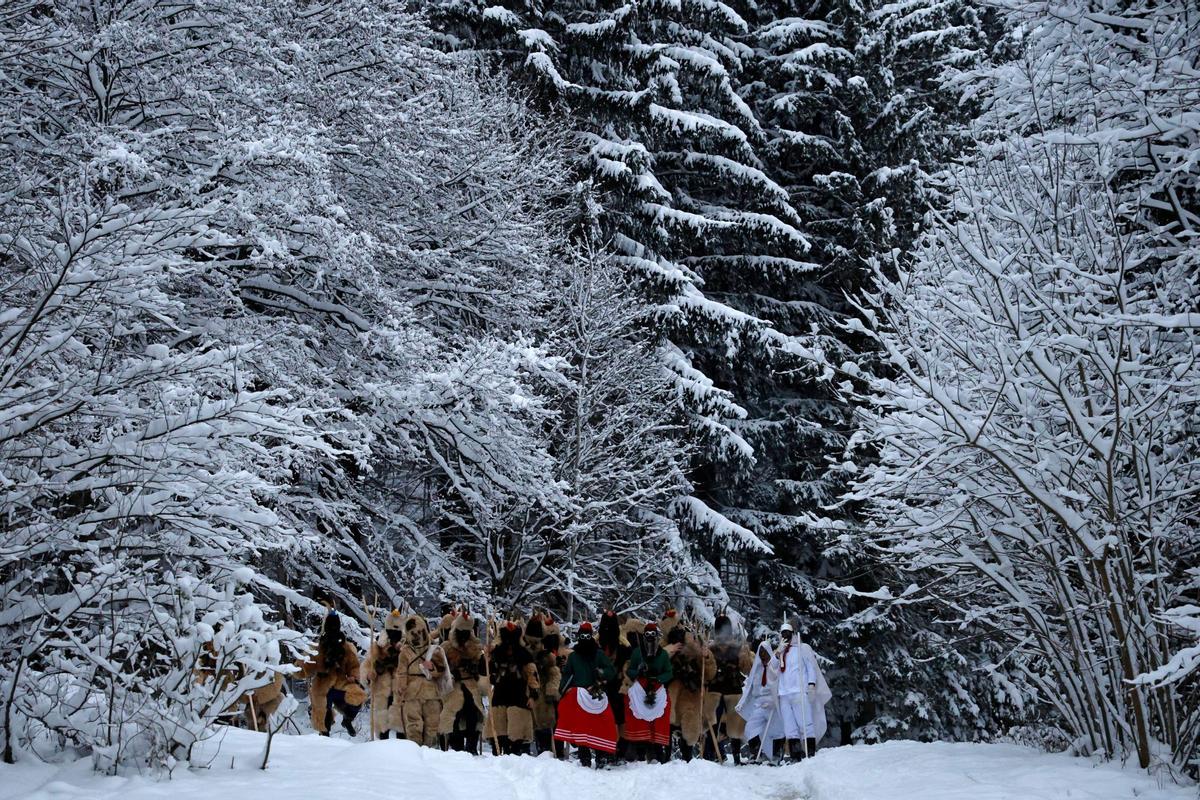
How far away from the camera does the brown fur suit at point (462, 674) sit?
14.6m

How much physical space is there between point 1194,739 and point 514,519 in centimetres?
1400

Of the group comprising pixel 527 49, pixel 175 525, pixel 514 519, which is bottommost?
pixel 175 525

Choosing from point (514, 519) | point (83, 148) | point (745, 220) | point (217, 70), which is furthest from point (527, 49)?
point (83, 148)

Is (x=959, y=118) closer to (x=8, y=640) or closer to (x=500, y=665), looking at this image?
(x=500, y=665)

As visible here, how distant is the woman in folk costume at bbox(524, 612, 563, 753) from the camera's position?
50.5ft

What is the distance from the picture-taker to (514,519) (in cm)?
2100

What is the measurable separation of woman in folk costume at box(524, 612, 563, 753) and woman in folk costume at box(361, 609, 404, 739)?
171 centimetres

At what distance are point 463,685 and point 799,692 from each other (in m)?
4.54

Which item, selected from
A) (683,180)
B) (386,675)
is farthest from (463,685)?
(683,180)

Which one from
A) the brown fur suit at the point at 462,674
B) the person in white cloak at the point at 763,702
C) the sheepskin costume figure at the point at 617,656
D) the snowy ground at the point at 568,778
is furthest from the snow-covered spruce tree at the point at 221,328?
the person in white cloak at the point at 763,702

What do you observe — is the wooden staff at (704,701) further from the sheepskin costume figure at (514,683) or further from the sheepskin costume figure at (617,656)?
the sheepskin costume figure at (514,683)

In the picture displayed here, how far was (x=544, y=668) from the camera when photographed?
1554 cm

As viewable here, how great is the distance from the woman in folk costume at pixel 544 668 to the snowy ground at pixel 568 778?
5.66 feet

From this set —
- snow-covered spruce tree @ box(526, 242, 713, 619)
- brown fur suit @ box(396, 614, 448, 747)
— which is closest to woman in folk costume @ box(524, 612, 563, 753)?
brown fur suit @ box(396, 614, 448, 747)
